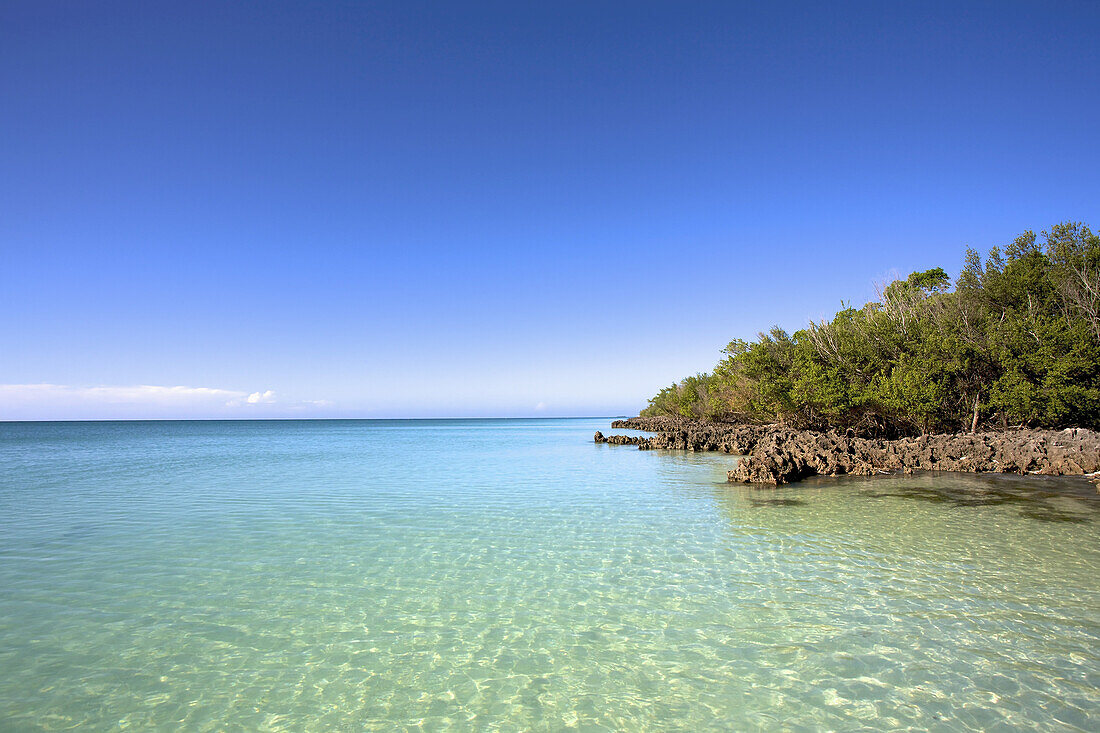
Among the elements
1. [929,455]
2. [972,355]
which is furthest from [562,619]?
[972,355]

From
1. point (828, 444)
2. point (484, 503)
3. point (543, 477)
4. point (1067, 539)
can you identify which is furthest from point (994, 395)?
point (484, 503)

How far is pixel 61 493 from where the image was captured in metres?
18.0

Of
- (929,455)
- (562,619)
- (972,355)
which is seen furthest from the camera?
(972,355)

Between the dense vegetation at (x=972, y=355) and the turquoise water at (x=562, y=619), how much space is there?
1111cm

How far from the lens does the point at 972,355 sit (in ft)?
76.8

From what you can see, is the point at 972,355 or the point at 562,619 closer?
the point at 562,619

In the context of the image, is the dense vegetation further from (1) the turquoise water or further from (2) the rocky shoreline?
(1) the turquoise water

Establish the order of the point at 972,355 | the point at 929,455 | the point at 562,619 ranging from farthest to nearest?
the point at 972,355 < the point at 929,455 < the point at 562,619

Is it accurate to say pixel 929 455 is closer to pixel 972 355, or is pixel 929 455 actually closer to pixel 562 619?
pixel 972 355

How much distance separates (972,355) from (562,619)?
25028 millimetres

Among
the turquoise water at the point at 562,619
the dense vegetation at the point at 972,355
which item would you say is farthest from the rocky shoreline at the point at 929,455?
the turquoise water at the point at 562,619

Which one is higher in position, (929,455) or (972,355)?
(972,355)

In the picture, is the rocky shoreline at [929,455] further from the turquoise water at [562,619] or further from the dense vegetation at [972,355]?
the turquoise water at [562,619]

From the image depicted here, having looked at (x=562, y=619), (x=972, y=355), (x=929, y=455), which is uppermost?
(x=972, y=355)
